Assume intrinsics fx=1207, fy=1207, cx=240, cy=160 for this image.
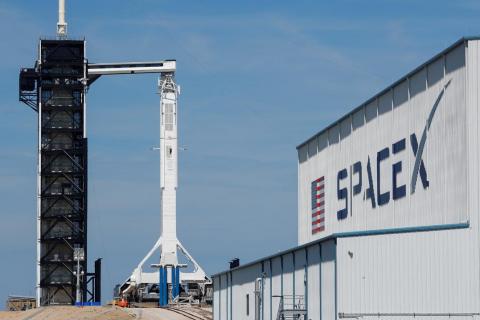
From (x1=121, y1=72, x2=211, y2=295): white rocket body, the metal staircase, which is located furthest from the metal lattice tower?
the metal staircase

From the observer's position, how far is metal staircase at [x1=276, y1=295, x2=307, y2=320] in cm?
5172

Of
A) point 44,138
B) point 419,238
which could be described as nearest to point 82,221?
point 44,138

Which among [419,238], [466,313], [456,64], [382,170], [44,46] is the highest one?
[44,46]

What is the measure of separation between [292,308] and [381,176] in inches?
340

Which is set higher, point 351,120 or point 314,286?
point 351,120

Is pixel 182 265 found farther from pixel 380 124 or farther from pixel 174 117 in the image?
pixel 380 124

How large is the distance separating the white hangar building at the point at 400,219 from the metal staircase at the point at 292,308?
84mm

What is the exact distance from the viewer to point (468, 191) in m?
46.6

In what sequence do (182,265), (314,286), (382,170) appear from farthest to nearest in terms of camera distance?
(182,265) < (382,170) < (314,286)

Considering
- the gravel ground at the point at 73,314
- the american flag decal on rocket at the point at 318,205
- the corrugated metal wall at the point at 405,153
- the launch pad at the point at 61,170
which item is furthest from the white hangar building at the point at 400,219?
the launch pad at the point at 61,170

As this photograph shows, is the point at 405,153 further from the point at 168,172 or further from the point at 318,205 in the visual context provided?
the point at 168,172

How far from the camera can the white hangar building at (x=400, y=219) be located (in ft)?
147

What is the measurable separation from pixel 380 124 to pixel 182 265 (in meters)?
65.8

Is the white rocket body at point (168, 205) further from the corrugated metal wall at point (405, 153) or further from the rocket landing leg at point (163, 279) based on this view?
the corrugated metal wall at point (405, 153)
